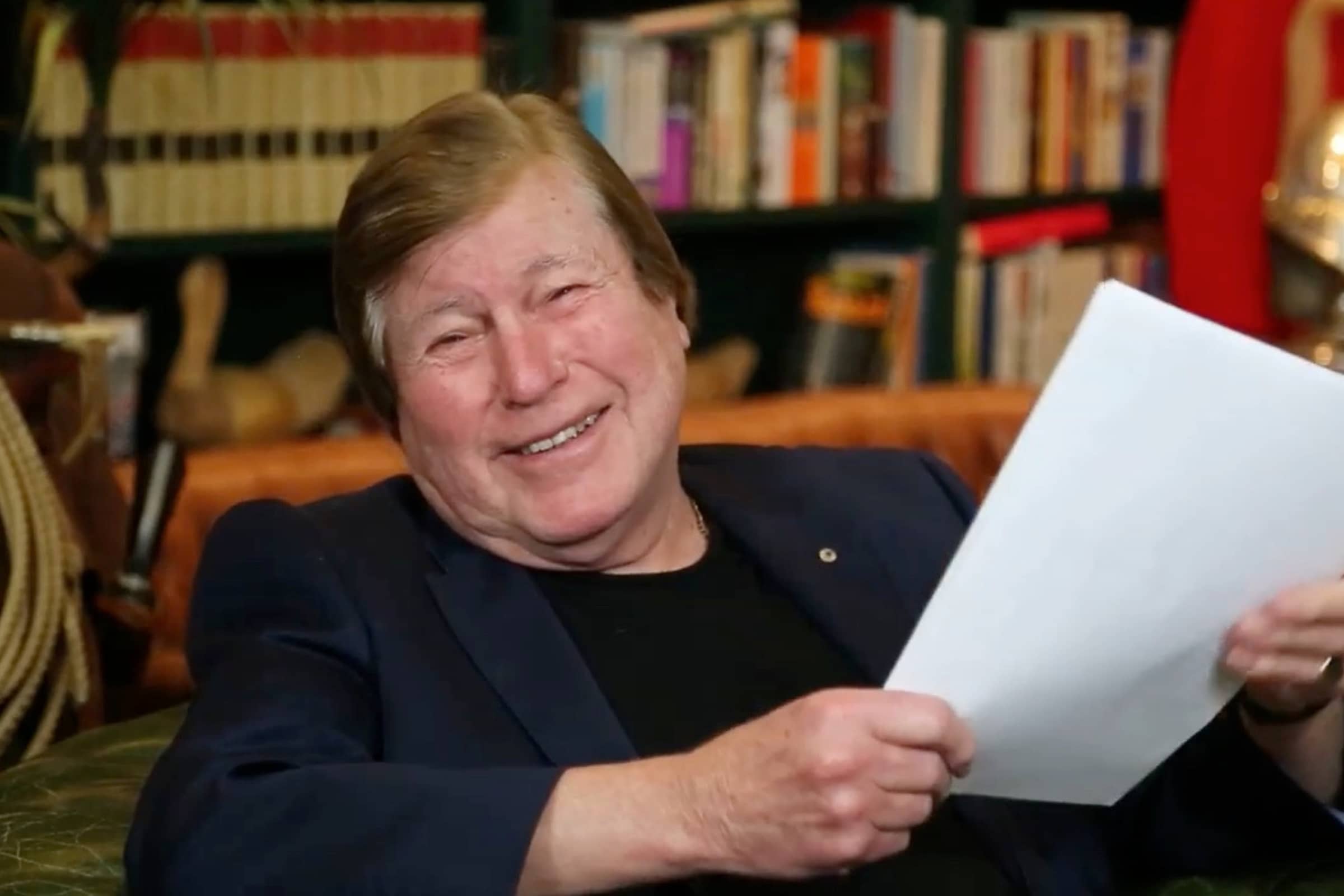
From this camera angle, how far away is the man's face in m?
1.27

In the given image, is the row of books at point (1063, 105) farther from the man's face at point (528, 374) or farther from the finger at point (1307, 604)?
the finger at point (1307, 604)

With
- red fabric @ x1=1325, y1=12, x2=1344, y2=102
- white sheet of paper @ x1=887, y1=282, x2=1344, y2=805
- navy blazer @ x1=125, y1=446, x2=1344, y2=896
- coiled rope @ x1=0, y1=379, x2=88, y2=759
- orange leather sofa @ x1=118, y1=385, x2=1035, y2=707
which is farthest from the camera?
red fabric @ x1=1325, y1=12, x2=1344, y2=102

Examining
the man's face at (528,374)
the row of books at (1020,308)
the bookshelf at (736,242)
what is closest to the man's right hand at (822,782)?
the man's face at (528,374)

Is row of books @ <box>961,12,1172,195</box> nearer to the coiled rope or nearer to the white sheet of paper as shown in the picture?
the coiled rope

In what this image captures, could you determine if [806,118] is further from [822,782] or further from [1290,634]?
[822,782]

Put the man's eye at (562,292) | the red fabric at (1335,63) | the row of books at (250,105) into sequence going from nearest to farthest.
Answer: the man's eye at (562,292) → the row of books at (250,105) → the red fabric at (1335,63)

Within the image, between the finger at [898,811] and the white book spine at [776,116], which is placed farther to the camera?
the white book spine at [776,116]

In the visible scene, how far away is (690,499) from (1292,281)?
1737 mm

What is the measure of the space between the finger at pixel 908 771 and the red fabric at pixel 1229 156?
2.15 meters

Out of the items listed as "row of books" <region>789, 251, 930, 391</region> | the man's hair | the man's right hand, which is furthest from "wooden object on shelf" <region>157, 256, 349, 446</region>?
the man's right hand

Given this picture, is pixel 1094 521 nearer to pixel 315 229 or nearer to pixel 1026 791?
pixel 1026 791

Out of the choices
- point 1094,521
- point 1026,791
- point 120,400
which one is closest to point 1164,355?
point 1094,521

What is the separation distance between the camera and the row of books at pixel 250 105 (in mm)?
2336

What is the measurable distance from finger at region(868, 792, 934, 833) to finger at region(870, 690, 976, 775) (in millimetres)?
25
